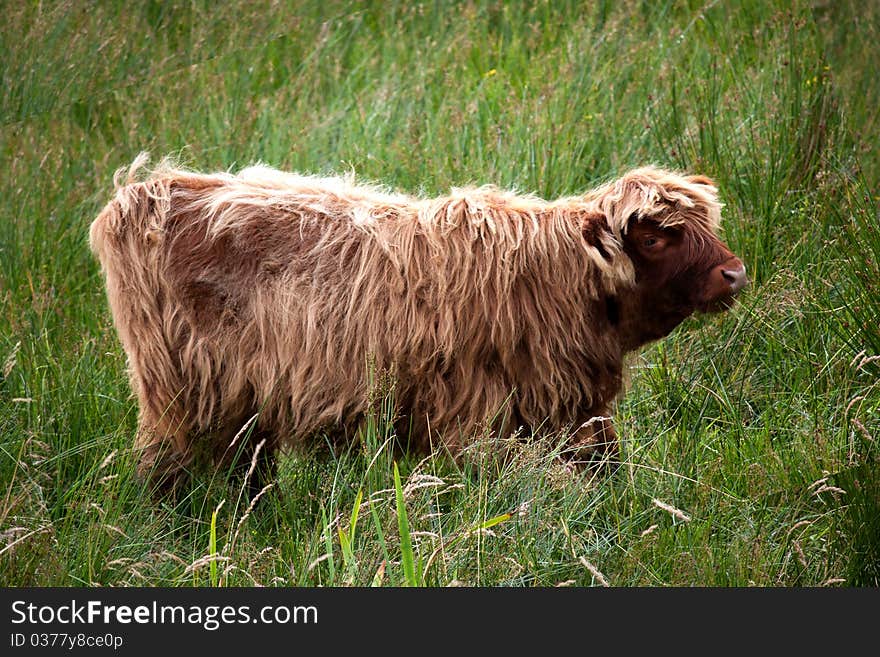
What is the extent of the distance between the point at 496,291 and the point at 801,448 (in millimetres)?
1177

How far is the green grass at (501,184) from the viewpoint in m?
3.50

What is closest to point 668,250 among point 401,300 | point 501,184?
point 401,300

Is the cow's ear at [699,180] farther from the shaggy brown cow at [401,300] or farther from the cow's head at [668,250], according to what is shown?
the cow's head at [668,250]

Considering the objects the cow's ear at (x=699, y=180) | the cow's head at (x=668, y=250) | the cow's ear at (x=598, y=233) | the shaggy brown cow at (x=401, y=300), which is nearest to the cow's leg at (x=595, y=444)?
the shaggy brown cow at (x=401, y=300)

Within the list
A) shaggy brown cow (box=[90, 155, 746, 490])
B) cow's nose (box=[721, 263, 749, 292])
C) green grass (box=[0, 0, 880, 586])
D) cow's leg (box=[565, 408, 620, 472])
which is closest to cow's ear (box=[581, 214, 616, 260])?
shaggy brown cow (box=[90, 155, 746, 490])

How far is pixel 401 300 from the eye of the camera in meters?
3.93

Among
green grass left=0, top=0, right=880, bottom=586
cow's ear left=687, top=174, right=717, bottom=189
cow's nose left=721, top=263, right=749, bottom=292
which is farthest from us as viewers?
cow's ear left=687, top=174, right=717, bottom=189

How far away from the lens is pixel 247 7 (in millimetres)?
6879

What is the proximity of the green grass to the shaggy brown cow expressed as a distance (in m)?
0.21

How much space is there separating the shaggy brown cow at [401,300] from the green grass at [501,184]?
0.21 meters

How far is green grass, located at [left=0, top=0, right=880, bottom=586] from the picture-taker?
3504 millimetres

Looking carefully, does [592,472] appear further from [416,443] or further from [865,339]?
[865,339]

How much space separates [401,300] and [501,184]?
6.39 feet

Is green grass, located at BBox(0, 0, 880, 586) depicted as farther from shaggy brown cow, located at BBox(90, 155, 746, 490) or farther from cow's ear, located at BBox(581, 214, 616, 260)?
cow's ear, located at BBox(581, 214, 616, 260)
